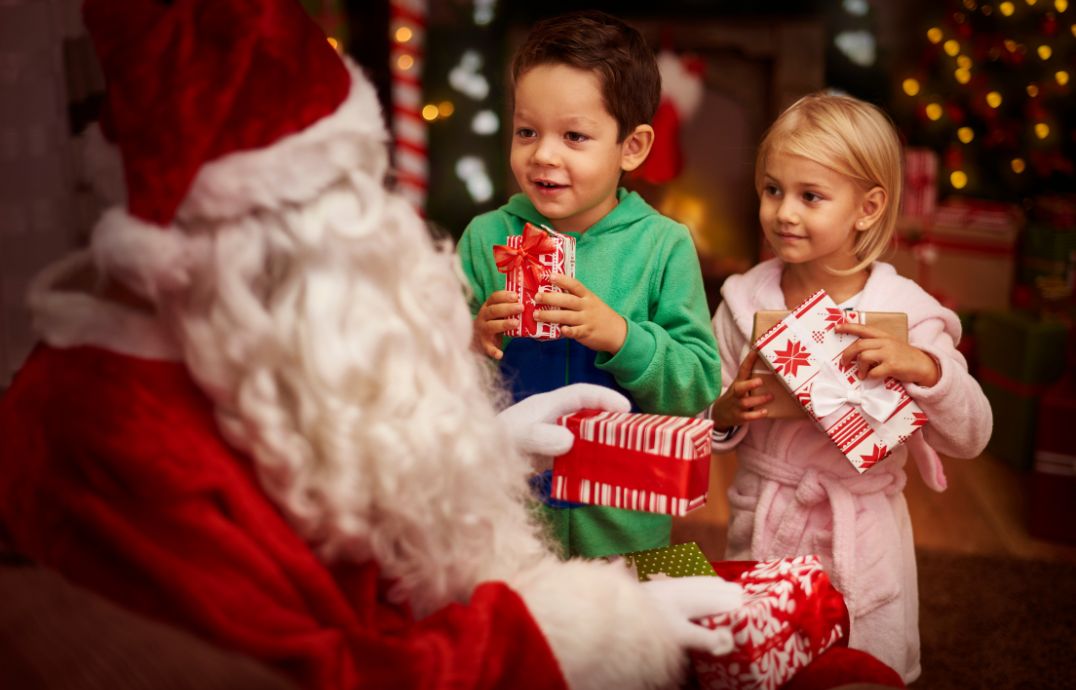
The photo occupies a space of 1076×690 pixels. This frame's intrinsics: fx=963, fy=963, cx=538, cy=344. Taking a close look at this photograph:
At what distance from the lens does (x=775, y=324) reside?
5.14ft

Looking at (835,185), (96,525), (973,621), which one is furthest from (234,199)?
(973,621)

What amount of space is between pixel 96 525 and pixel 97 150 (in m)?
0.36

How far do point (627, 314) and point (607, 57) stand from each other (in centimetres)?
40

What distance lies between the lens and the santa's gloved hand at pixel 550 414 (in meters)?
1.26

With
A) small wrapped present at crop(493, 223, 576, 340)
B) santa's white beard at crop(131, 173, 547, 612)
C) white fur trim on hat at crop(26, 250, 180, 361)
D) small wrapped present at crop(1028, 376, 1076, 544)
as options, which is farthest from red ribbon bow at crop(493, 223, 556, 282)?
small wrapped present at crop(1028, 376, 1076, 544)

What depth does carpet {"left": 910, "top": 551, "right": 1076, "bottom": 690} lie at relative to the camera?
6.82 ft

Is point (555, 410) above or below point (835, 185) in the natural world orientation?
below

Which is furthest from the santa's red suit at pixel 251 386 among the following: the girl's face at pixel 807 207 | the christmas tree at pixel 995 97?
the christmas tree at pixel 995 97

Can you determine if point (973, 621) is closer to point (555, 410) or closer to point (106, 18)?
point (555, 410)

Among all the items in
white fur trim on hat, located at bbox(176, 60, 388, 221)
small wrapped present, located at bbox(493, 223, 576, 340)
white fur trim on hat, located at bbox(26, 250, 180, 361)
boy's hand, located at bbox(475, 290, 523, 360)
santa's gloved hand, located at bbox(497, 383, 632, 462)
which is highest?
white fur trim on hat, located at bbox(176, 60, 388, 221)

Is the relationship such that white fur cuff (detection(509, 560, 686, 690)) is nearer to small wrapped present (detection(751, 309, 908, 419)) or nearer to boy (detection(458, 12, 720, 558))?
boy (detection(458, 12, 720, 558))

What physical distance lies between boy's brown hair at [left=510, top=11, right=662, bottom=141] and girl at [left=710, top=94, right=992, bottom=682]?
0.29m

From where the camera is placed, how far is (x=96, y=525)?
0.87 meters

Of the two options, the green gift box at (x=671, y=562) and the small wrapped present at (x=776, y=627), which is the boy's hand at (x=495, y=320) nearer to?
the green gift box at (x=671, y=562)
